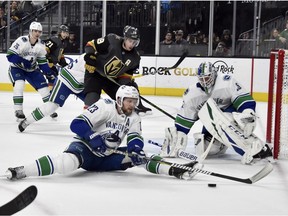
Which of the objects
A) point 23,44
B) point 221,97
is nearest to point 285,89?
point 221,97

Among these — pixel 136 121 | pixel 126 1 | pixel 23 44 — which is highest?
pixel 126 1

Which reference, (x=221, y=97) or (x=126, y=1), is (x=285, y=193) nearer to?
(x=221, y=97)

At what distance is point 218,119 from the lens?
4094 millimetres

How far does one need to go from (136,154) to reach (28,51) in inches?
123

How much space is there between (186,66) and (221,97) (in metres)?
5.21

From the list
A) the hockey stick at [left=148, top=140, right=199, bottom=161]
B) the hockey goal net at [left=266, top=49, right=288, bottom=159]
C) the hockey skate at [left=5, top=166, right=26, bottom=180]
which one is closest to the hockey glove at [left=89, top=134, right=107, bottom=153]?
the hockey skate at [left=5, top=166, right=26, bottom=180]

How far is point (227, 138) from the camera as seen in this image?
13.4 feet

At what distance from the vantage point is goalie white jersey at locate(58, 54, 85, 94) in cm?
518

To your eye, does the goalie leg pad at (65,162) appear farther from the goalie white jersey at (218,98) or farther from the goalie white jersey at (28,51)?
the goalie white jersey at (28,51)

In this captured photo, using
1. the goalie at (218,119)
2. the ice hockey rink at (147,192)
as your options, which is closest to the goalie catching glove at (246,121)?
the goalie at (218,119)

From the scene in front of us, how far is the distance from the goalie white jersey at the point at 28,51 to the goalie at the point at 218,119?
7.88 ft

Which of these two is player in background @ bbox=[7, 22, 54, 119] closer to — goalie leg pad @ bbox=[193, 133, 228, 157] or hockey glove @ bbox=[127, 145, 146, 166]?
goalie leg pad @ bbox=[193, 133, 228, 157]

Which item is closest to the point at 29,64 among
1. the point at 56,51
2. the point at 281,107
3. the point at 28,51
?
the point at 28,51

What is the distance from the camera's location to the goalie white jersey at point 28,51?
6092 mm
